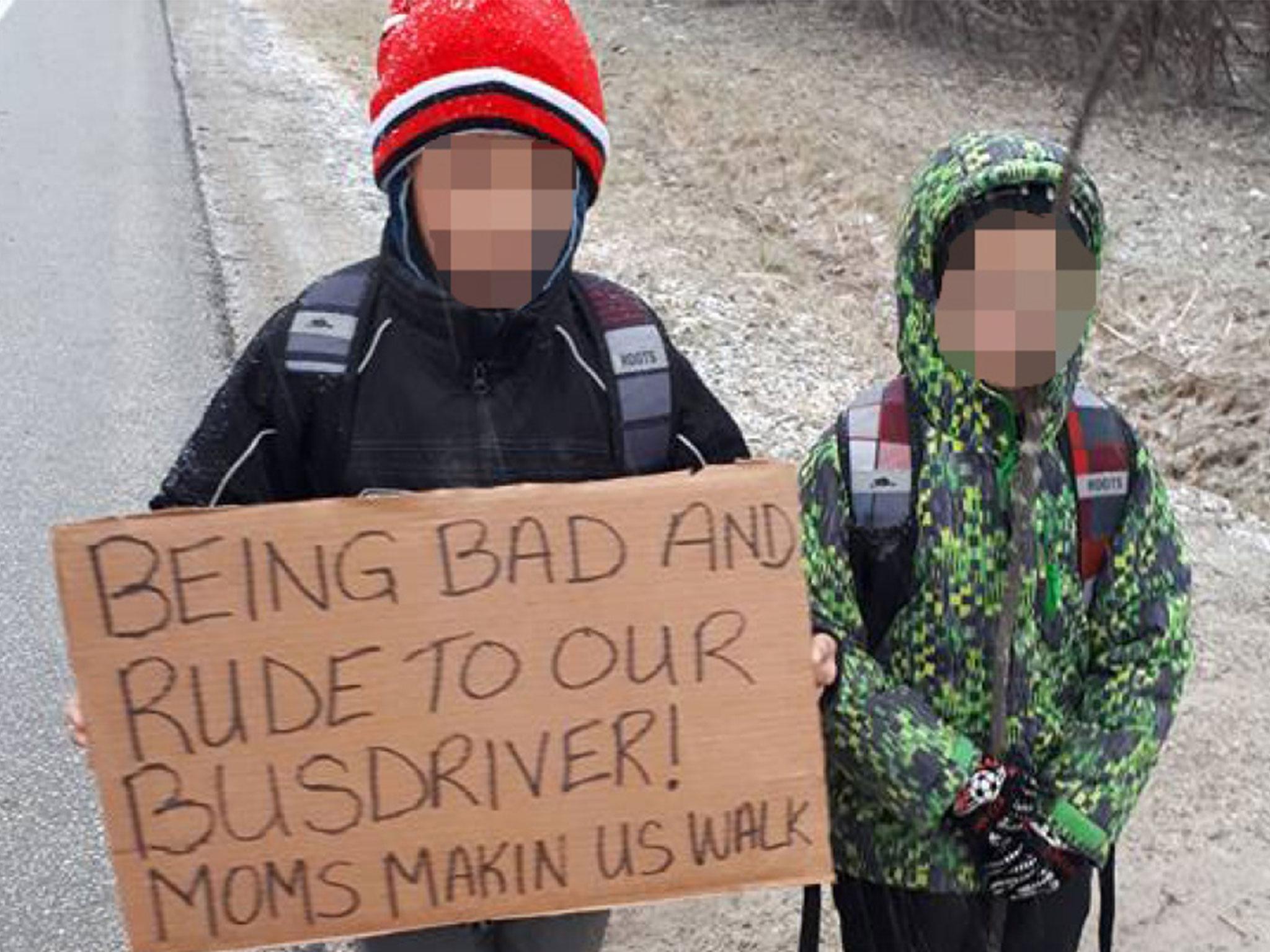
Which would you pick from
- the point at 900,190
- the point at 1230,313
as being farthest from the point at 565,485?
the point at 900,190

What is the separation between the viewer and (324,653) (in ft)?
5.28

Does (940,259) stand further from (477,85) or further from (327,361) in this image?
(327,361)

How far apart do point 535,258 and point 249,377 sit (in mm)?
369

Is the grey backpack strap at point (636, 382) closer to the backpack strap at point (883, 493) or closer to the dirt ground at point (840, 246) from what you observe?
the backpack strap at point (883, 493)

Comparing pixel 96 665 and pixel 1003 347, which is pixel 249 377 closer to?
pixel 96 665

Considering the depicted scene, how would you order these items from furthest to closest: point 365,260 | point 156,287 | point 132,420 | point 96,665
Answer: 1. point 156,287
2. point 132,420
3. point 365,260
4. point 96,665

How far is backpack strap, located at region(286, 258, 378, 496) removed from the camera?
5.84 feet

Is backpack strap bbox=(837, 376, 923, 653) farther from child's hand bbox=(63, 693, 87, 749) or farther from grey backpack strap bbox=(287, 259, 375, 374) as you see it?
child's hand bbox=(63, 693, 87, 749)

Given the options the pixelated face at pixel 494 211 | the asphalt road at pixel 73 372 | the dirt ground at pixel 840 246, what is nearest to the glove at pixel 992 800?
the pixelated face at pixel 494 211

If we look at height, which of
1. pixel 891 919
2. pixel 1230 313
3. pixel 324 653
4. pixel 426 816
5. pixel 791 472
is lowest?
pixel 1230 313

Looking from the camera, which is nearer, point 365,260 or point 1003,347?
point 1003,347

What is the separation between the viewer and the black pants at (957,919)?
194 cm

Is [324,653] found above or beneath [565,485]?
beneath

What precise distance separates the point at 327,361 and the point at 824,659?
671 mm
